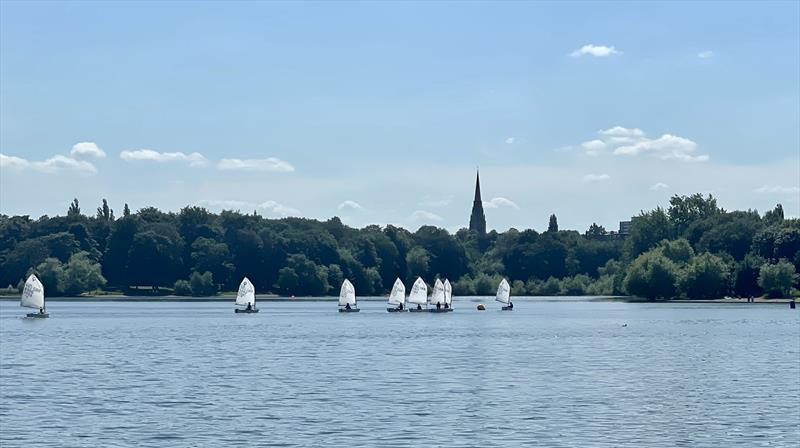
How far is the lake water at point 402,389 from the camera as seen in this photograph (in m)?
46.1

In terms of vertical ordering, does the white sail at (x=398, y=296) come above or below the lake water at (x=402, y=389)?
above

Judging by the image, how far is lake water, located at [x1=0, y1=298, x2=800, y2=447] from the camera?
46.1 m

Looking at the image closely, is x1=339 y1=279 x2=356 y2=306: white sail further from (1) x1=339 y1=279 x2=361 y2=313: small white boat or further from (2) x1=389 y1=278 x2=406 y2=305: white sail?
(2) x1=389 y1=278 x2=406 y2=305: white sail

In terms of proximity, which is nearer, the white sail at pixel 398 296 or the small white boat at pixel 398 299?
the small white boat at pixel 398 299

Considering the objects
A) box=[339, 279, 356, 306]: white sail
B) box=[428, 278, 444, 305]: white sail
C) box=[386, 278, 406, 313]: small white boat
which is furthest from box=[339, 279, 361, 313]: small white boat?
box=[428, 278, 444, 305]: white sail

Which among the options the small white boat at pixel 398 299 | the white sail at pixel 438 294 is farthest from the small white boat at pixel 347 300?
the white sail at pixel 438 294

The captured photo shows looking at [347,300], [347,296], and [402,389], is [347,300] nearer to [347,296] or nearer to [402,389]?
[347,296]

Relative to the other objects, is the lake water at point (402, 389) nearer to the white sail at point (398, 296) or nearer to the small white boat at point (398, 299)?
the small white boat at point (398, 299)

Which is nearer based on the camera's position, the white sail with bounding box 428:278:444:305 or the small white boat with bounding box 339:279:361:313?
the small white boat with bounding box 339:279:361:313

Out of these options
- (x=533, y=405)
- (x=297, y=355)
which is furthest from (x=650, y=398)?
(x=297, y=355)

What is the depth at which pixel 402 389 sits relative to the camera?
61906 millimetres

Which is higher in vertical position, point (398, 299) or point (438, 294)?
point (438, 294)

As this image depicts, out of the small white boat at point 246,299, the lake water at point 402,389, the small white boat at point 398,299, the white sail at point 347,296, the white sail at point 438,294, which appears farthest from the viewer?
the white sail at point 438,294

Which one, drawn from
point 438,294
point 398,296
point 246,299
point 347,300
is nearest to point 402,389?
point 398,296
